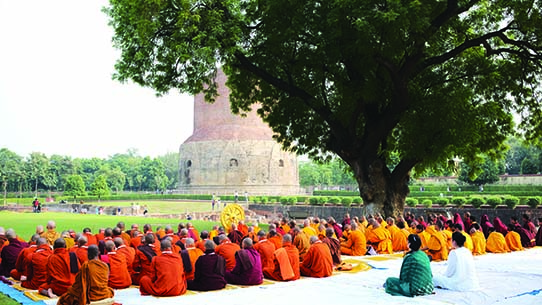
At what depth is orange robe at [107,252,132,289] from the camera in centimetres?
827

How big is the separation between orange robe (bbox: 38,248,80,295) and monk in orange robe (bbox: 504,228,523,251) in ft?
37.0

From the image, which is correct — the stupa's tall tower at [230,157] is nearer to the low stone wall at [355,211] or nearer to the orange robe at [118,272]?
the low stone wall at [355,211]

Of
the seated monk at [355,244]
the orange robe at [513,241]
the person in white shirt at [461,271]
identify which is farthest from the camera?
the orange robe at [513,241]

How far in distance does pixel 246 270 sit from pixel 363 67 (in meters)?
8.57

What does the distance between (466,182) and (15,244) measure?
44271 mm

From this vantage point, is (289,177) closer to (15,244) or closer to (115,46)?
(115,46)

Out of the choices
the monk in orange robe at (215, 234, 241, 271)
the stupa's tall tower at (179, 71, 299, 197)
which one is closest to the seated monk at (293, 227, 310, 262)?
the monk in orange robe at (215, 234, 241, 271)

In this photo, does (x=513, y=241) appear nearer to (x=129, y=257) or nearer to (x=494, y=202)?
(x=129, y=257)

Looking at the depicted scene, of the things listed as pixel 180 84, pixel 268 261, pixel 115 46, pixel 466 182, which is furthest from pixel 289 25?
pixel 466 182

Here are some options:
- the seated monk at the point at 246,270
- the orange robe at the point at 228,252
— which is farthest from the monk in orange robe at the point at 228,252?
the seated monk at the point at 246,270

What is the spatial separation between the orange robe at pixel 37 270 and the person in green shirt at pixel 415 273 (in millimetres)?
5868

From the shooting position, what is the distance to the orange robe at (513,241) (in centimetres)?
1334

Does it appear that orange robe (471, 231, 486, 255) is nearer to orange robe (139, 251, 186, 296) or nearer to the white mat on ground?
the white mat on ground

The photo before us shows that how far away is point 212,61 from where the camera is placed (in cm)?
1345
